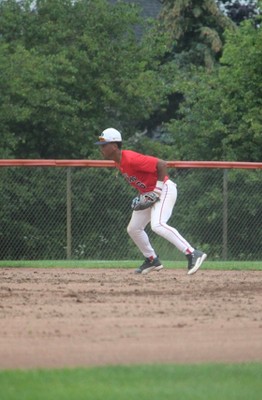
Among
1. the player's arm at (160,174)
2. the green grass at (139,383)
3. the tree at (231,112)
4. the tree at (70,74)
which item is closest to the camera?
the green grass at (139,383)

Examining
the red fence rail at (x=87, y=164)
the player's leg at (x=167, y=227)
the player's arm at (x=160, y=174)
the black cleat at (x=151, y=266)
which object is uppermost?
the player's arm at (x=160, y=174)

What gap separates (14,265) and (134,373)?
12.7 m

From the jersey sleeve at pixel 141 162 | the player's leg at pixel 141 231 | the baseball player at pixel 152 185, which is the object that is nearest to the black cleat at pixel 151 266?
the player's leg at pixel 141 231

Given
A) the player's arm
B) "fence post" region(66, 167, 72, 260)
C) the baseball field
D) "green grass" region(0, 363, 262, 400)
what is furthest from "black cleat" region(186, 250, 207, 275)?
"green grass" region(0, 363, 262, 400)

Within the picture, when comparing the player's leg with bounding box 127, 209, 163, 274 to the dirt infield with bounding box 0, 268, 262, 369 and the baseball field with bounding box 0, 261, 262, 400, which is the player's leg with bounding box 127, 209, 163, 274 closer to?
the dirt infield with bounding box 0, 268, 262, 369

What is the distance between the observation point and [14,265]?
21281 mm

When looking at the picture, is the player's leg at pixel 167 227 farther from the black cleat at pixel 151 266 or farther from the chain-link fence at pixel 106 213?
the chain-link fence at pixel 106 213

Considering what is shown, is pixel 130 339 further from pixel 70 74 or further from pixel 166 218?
pixel 70 74

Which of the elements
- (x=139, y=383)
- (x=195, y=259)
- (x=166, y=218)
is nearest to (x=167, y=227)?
(x=166, y=218)

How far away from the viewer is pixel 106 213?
25250 millimetres

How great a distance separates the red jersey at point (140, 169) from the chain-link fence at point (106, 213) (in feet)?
24.3

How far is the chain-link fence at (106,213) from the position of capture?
24.9 meters

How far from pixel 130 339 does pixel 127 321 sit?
3.82 ft

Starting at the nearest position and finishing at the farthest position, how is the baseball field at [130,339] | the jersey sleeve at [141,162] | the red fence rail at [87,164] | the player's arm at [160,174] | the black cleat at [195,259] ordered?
1. the baseball field at [130,339]
2. the jersey sleeve at [141,162]
3. the player's arm at [160,174]
4. the black cleat at [195,259]
5. the red fence rail at [87,164]
